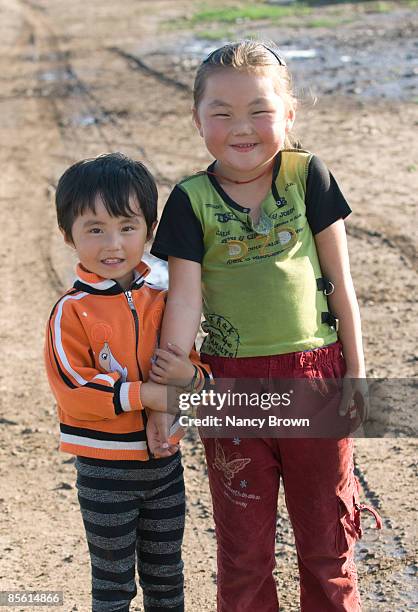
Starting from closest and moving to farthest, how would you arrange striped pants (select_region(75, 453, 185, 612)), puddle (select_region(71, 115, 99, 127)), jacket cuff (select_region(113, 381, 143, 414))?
jacket cuff (select_region(113, 381, 143, 414))
striped pants (select_region(75, 453, 185, 612))
puddle (select_region(71, 115, 99, 127))

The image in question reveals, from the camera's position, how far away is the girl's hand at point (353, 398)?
2.79m

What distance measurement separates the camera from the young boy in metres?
2.66

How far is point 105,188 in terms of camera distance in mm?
2689

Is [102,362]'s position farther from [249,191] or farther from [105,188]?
[249,191]

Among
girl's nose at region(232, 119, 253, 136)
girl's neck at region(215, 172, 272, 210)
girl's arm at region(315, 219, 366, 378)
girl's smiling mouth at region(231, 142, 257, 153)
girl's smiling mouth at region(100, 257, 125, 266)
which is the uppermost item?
girl's nose at region(232, 119, 253, 136)

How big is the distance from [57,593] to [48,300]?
2.90 m

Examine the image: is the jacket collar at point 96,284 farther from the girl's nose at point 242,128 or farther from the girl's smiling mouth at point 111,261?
the girl's nose at point 242,128

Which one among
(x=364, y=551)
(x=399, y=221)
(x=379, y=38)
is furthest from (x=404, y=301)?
(x=379, y=38)

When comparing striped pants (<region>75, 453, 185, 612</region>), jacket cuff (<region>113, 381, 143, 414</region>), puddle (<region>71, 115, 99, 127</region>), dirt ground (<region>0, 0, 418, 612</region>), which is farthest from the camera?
puddle (<region>71, 115, 99, 127</region>)

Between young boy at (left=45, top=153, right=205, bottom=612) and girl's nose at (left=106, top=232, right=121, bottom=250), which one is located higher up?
girl's nose at (left=106, top=232, right=121, bottom=250)

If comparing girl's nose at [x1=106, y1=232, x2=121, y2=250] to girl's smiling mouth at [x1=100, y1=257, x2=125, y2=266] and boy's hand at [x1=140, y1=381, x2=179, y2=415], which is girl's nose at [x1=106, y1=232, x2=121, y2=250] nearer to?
girl's smiling mouth at [x1=100, y1=257, x2=125, y2=266]

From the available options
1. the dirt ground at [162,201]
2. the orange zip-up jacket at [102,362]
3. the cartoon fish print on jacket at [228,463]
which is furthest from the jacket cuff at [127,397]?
the dirt ground at [162,201]

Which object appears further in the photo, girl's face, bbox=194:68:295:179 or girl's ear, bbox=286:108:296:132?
girl's ear, bbox=286:108:296:132

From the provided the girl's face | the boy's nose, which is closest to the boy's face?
the boy's nose
